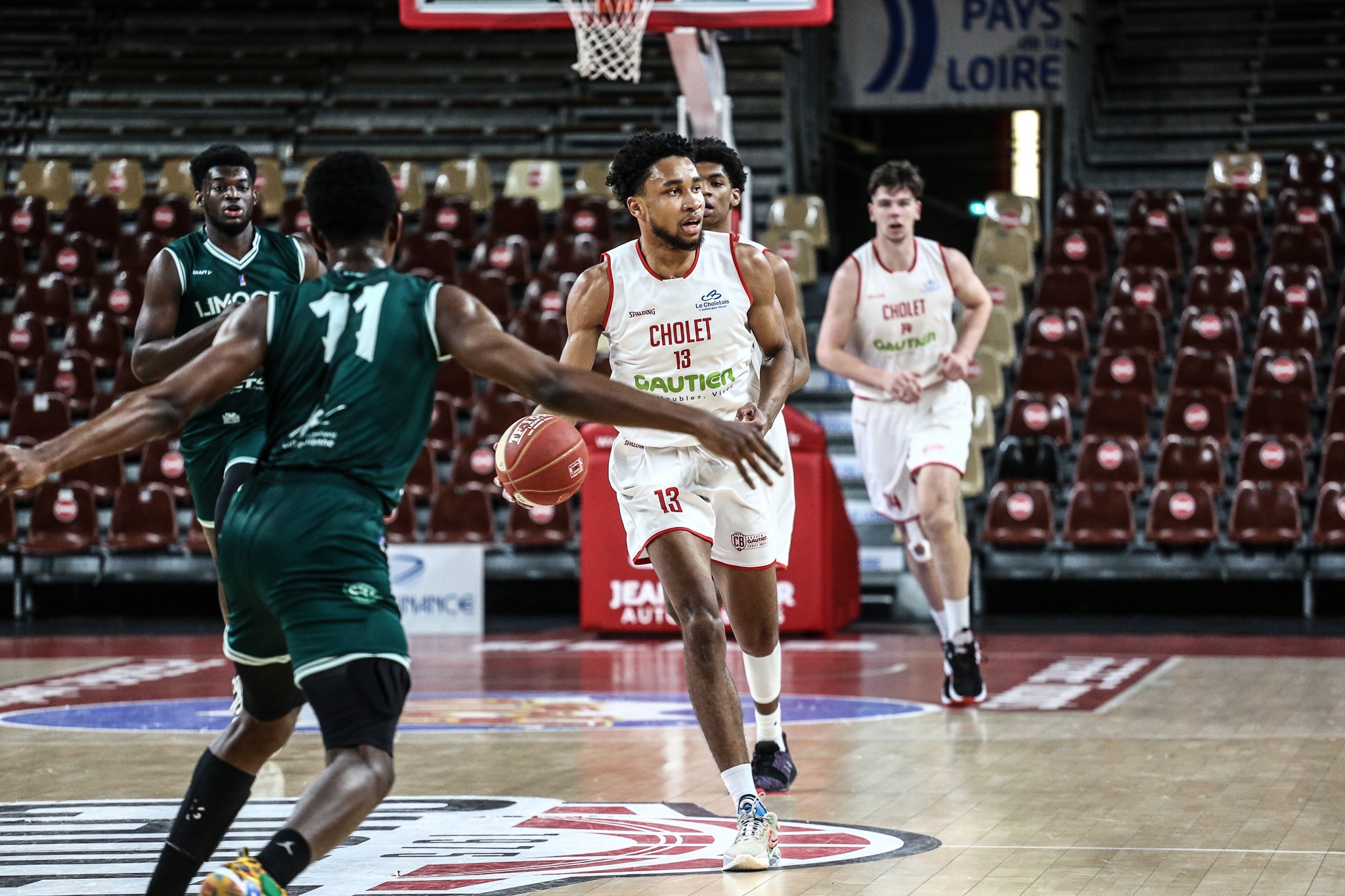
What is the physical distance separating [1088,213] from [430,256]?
5666mm

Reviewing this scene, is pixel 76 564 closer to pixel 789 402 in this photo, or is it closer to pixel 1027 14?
pixel 789 402

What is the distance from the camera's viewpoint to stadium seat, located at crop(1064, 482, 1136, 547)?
485 inches

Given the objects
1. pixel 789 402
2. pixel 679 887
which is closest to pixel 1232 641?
pixel 789 402

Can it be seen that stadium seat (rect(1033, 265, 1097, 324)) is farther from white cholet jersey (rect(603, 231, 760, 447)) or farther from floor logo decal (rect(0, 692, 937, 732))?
white cholet jersey (rect(603, 231, 760, 447))

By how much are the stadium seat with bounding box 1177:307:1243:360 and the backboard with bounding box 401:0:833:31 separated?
5116 millimetres

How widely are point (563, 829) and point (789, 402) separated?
31.9 feet

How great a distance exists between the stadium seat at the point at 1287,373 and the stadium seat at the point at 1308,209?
1865 mm

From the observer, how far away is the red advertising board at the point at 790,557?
10.7 m

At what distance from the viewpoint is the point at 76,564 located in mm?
13383

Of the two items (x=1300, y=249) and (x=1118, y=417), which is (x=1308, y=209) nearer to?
(x=1300, y=249)

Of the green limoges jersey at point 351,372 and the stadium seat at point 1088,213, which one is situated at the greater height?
the stadium seat at point 1088,213

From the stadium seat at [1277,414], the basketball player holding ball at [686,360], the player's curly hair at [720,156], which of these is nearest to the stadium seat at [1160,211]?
the stadium seat at [1277,414]

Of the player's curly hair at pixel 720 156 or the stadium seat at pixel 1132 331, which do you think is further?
the stadium seat at pixel 1132 331

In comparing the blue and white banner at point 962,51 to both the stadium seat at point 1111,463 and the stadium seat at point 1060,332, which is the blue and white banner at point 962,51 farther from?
the stadium seat at point 1111,463
